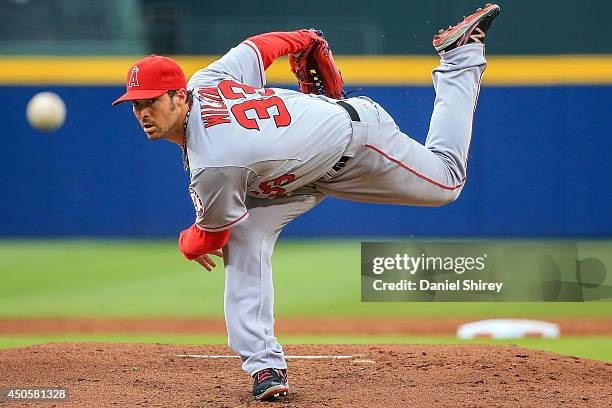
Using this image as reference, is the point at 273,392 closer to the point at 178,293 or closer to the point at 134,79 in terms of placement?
the point at 134,79

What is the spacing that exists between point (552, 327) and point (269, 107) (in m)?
3.35

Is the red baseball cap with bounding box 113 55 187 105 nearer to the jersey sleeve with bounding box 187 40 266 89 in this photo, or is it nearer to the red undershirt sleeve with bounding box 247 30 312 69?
the jersey sleeve with bounding box 187 40 266 89

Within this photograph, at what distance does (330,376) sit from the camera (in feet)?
12.3

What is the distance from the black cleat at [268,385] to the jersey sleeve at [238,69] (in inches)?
40.7

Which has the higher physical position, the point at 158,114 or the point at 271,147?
the point at 158,114

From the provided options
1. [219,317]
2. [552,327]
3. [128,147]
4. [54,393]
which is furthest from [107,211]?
[54,393]

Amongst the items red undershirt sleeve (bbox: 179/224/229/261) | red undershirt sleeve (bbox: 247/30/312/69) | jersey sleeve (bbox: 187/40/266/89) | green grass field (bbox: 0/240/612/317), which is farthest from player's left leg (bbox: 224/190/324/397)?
green grass field (bbox: 0/240/612/317)

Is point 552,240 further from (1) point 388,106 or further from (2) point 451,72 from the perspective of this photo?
(2) point 451,72

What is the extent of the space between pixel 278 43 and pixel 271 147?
63 cm

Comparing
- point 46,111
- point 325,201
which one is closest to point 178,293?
point 325,201

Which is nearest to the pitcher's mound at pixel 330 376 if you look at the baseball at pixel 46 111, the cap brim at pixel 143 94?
the cap brim at pixel 143 94

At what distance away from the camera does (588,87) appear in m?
10.5

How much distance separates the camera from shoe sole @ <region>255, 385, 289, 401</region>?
3.18m

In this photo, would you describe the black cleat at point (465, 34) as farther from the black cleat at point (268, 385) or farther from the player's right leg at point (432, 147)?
the black cleat at point (268, 385)
